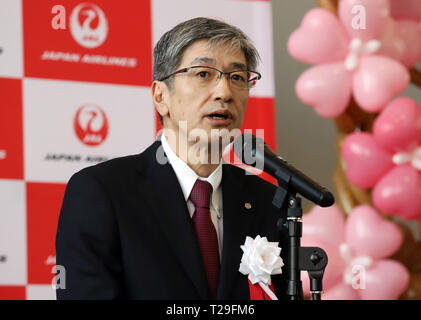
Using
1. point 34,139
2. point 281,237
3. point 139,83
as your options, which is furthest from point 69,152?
point 281,237

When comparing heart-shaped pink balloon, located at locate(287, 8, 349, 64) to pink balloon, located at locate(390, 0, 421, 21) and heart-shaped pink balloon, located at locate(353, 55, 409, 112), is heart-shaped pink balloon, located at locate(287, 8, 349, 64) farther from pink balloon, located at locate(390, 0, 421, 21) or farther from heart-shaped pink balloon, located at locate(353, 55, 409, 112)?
pink balloon, located at locate(390, 0, 421, 21)

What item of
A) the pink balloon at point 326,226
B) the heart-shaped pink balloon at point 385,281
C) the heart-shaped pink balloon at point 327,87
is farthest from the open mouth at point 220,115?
the heart-shaped pink balloon at point 385,281

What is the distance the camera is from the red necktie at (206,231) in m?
1.71

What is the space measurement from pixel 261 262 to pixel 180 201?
11.6 inches

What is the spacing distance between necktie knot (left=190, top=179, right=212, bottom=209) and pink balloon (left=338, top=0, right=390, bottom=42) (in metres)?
1.23

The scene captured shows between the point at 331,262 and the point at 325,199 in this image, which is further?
the point at 331,262

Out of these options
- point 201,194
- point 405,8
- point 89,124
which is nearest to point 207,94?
point 201,194

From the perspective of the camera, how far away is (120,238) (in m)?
1.63

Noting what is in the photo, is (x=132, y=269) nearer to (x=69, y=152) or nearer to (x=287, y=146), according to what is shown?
(x=69, y=152)

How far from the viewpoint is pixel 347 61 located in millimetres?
2754

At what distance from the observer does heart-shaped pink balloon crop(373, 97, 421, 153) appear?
2639 millimetres

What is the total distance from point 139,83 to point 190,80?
0.85 m

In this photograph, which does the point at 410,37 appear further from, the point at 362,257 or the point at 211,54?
the point at 211,54

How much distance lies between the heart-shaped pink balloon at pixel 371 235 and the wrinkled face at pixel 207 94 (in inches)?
43.2
